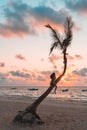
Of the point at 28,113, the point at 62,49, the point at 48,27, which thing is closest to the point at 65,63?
the point at 62,49

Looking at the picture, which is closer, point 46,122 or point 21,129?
point 21,129

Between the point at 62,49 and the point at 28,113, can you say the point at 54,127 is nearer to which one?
the point at 28,113

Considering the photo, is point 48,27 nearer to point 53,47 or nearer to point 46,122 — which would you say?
point 53,47

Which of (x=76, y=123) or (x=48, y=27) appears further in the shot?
(x=76, y=123)

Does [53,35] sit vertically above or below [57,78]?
above

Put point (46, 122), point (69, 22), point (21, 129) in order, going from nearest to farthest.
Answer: point (21, 129), point (69, 22), point (46, 122)

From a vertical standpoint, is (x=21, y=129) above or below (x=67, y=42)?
below

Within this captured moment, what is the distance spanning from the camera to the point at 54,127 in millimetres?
19047

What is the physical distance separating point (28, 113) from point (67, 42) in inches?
199

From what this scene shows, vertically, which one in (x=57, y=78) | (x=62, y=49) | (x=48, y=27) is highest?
(x=48, y=27)

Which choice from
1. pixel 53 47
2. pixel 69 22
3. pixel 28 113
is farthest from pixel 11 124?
pixel 69 22

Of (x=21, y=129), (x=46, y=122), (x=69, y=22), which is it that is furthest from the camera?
(x=46, y=122)

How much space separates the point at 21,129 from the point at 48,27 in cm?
645

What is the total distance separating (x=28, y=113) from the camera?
1947cm
